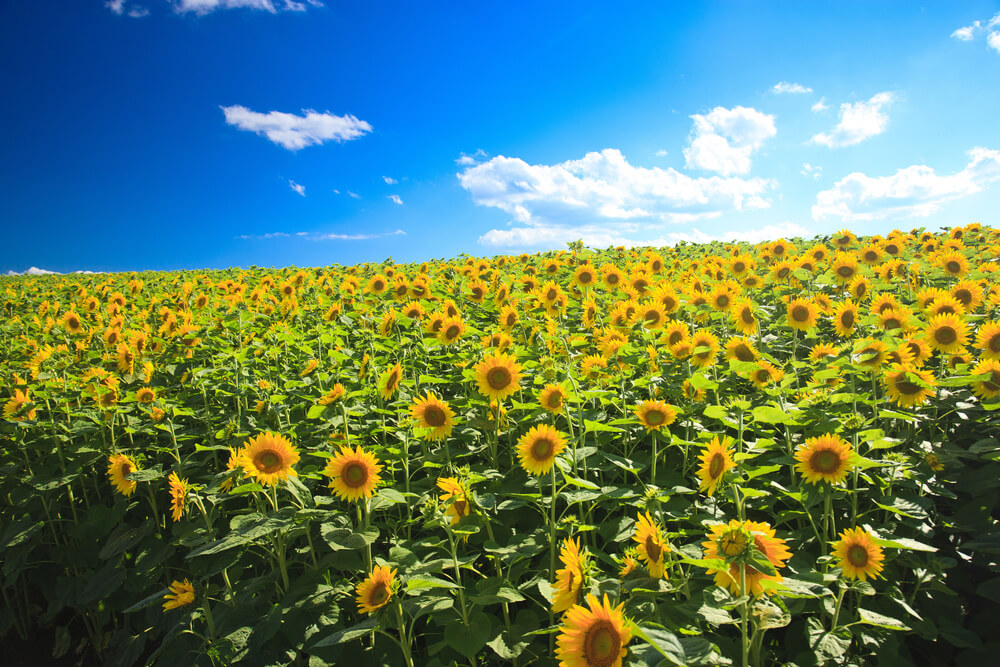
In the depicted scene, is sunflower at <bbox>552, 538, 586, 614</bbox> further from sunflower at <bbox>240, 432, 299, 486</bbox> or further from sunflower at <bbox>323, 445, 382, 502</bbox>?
sunflower at <bbox>240, 432, 299, 486</bbox>

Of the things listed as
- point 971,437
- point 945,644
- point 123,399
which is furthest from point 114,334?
point 971,437

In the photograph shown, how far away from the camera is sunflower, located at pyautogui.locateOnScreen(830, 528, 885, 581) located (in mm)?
2219

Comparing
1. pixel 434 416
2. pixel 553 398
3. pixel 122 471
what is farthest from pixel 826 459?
pixel 122 471

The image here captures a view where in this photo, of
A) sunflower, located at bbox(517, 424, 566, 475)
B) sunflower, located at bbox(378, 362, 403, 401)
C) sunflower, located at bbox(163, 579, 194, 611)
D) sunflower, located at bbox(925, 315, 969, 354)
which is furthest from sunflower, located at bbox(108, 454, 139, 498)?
sunflower, located at bbox(925, 315, 969, 354)

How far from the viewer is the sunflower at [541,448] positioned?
255 centimetres

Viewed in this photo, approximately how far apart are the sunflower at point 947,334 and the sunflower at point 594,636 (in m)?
3.78

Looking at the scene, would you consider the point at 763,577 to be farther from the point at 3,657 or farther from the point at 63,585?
the point at 3,657

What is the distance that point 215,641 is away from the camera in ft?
8.52

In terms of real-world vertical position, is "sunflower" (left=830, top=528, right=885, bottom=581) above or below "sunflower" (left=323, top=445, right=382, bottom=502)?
below

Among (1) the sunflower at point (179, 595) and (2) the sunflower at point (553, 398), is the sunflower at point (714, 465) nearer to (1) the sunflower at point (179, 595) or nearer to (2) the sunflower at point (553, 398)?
(2) the sunflower at point (553, 398)

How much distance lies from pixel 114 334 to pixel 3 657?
324cm

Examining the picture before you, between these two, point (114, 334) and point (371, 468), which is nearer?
point (371, 468)

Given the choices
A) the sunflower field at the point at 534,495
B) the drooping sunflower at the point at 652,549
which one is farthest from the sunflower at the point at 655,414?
the drooping sunflower at the point at 652,549

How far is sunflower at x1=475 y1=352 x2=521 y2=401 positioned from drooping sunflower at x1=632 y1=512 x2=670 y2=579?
1.27 metres
